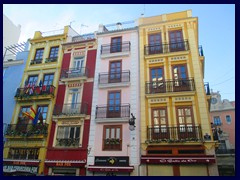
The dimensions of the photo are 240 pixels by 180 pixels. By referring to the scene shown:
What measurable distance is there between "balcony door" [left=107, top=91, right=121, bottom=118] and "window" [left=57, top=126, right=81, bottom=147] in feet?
8.73

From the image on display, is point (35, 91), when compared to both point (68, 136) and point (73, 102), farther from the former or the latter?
point (68, 136)

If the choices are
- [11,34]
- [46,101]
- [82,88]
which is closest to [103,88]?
[82,88]

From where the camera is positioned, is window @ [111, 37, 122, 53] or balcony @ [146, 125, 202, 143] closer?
balcony @ [146, 125, 202, 143]

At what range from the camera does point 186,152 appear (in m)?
12.7

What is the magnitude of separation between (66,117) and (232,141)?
22785mm

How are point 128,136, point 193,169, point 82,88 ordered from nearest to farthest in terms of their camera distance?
point 193,169 → point 128,136 → point 82,88

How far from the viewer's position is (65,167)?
14367 millimetres

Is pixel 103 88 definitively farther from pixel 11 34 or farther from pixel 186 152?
pixel 11 34

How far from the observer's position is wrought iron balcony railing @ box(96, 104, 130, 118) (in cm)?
1495

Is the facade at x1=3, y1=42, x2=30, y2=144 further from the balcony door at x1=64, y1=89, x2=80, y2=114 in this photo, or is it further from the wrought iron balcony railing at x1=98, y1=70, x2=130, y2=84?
the wrought iron balcony railing at x1=98, y1=70, x2=130, y2=84

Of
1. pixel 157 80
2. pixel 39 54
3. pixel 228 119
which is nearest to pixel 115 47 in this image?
pixel 157 80

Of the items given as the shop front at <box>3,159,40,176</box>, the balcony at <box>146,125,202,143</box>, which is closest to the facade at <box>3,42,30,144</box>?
the shop front at <box>3,159,40,176</box>

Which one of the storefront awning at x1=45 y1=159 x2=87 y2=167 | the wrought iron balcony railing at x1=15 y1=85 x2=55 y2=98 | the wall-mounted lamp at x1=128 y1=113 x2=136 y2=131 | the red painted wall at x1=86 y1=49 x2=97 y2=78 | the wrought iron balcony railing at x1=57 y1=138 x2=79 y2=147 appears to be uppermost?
the red painted wall at x1=86 y1=49 x2=97 y2=78

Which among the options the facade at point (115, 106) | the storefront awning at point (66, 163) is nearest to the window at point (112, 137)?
the facade at point (115, 106)
